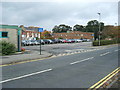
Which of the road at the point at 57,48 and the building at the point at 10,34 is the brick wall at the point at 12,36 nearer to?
the building at the point at 10,34

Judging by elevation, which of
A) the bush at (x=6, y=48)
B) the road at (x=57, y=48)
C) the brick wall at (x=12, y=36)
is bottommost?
the road at (x=57, y=48)

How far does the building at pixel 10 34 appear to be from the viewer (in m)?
19.3

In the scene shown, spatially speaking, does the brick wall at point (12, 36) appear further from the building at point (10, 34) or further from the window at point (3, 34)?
the window at point (3, 34)

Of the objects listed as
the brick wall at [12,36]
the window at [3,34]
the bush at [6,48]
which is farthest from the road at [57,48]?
the window at [3,34]

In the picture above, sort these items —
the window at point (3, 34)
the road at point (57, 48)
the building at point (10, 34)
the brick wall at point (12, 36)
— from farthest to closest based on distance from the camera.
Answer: the road at point (57, 48) < the brick wall at point (12, 36) < the building at point (10, 34) < the window at point (3, 34)

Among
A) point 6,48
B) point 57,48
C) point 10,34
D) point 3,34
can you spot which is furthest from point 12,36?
point 57,48

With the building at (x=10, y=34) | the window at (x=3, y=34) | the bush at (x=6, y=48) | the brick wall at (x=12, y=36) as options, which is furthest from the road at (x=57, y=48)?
the window at (x=3, y=34)

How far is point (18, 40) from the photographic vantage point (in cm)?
2092

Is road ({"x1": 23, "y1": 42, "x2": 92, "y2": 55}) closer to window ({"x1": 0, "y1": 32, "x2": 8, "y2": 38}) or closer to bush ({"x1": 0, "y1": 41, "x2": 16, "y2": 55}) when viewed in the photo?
bush ({"x1": 0, "y1": 41, "x2": 16, "y2": 55})

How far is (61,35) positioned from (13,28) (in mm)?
81489

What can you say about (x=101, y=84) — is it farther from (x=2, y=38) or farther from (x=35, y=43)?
(x=35, y=43)

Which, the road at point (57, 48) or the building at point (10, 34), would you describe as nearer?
the building at point (10, 34)

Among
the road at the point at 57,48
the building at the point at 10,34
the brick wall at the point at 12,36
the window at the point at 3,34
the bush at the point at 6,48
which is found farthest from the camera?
the road at the point at 57,48

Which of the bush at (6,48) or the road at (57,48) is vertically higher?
the bush at (6,48)
